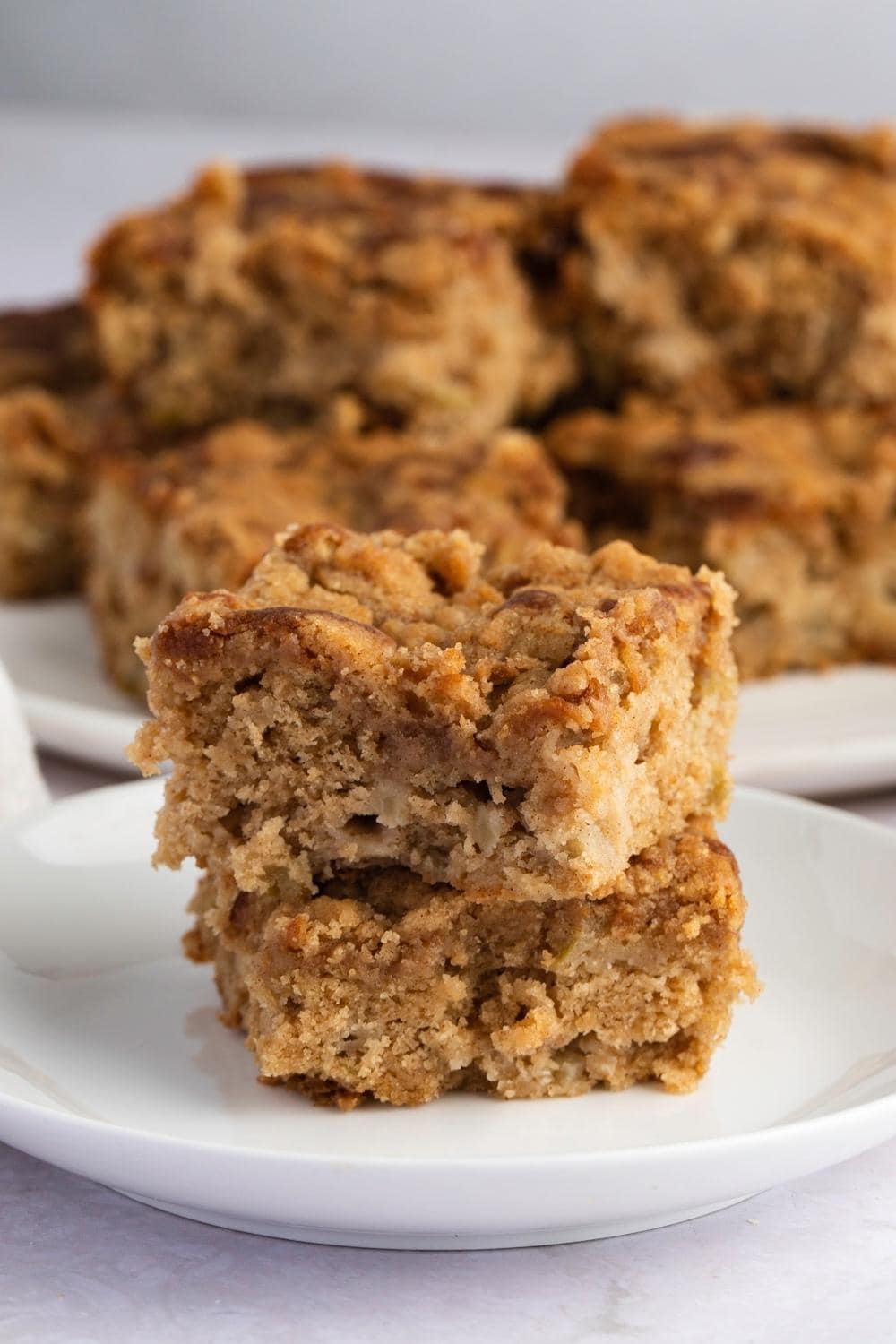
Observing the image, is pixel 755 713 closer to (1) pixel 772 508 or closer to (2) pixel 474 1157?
(1) pixel 772 508

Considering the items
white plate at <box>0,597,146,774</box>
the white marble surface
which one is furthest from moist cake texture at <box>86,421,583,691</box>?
the white marble surface

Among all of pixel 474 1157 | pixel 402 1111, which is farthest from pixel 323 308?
pixel 474 1157

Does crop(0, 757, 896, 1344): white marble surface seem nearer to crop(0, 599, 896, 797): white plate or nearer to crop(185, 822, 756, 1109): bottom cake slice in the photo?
crop(185, 822, 756, 1109): bottom cake slice

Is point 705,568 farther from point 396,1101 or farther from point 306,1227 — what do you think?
→ point 306,1227

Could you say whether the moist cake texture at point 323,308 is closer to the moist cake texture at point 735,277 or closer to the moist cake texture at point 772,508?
the moist cake texture at point 735,277

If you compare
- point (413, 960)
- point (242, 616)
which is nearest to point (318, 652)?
point (242, 616)

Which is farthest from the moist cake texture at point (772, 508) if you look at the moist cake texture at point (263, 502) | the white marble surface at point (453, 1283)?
the white marble surface at point (453, 1283)
